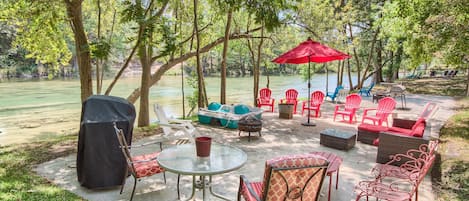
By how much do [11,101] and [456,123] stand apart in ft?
83.0

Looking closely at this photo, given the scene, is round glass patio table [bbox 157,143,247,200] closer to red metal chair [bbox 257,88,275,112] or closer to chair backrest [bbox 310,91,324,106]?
chair backrest [bbox 310,91,324,106]

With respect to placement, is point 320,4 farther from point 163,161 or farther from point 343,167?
point 163,161

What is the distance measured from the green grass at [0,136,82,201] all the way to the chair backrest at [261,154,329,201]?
92.3 inches

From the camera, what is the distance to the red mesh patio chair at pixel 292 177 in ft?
6.62

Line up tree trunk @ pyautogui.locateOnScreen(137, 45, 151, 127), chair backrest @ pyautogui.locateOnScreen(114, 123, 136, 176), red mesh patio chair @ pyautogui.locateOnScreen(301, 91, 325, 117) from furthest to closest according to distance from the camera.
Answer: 1. red mesh patio chair @ pyautogui.locateOnScreen(301, 91, 325, 117)
2. tree trunk @ pyautogui.locateOnScreen(137, 45, 151, 127)
3. chair backrest @ pyautogui.locateOnScreen(114, 123, 136, 176)

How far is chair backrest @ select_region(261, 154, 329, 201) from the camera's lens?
2.02 m

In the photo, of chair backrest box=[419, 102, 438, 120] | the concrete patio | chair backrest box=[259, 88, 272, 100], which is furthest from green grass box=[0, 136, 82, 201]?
chair backrest box=[259, 88, 272, 100]

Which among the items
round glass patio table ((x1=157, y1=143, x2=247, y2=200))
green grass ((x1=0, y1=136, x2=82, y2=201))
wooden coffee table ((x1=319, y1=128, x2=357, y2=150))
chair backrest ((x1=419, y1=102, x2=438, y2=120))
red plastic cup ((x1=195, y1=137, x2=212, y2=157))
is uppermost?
chair backrest ((x1=419, y1=102, x2=438, y2=120))

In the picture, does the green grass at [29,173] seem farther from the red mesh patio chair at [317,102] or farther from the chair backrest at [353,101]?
the chair backrest at [353,101]

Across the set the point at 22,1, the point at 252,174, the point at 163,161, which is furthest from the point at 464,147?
the point at 22,1

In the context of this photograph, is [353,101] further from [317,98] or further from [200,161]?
[200,161]

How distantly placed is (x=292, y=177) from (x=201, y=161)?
3.22 ft

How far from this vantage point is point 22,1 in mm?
5883

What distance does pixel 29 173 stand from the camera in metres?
3.96
